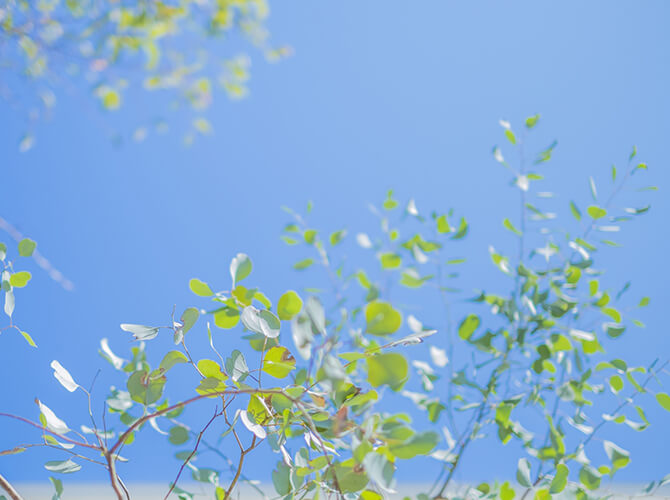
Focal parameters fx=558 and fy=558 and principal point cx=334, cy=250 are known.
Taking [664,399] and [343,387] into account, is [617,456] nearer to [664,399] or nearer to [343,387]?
[664,399]

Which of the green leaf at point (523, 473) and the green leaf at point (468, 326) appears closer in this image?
the green leaf at point (523, 473)

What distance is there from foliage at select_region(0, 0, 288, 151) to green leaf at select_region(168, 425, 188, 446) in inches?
45.7

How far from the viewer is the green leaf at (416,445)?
1.16 ft

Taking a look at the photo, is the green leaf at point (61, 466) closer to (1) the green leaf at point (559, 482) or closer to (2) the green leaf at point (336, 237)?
(1) the green leaf at point (559, 482)

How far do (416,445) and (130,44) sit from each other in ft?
5.94

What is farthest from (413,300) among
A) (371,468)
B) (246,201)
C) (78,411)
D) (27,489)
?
(371,468)

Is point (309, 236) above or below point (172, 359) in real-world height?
above

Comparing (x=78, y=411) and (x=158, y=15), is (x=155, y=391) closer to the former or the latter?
(x=158, y=15)

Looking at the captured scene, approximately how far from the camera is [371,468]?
33 cm

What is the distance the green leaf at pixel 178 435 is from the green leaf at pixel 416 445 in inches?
14.9

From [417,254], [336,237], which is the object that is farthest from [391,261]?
[336,237]

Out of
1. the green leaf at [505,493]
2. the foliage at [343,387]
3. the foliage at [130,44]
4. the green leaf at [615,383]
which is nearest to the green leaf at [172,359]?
the foliage at [343,387]

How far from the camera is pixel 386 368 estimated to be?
0.33 m

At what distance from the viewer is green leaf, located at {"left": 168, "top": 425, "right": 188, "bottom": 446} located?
0.66m
